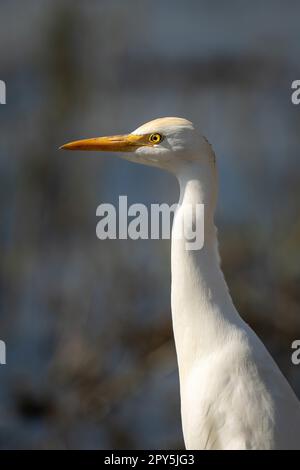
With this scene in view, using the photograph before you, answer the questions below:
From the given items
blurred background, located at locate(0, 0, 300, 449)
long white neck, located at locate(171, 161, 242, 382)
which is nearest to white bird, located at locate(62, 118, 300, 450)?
long white neck, located at locate(171, 161, 242, 382)

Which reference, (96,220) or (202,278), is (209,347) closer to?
(202,278)

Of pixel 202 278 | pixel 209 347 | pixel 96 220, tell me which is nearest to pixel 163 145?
pixel 202 278

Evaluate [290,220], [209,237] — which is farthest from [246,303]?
[209,237]

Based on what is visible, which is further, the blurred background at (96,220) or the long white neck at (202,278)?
the blurred background at (96,220)

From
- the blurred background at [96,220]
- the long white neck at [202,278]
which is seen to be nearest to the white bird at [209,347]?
the long white neck at [202,278]

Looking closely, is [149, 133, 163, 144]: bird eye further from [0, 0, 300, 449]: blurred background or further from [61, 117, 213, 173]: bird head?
[0, 0, 300, 449]: blurred background

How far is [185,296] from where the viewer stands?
7.59 ft

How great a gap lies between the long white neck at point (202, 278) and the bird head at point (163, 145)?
3cm

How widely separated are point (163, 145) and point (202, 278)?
28 centimetres


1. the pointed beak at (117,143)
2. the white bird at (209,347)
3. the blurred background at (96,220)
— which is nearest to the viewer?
the white bird at (209,347)

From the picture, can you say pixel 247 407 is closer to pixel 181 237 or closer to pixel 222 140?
pixel 181 237

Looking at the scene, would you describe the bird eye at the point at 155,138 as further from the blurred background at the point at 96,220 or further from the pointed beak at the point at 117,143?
the blurred background at the point at 96,220

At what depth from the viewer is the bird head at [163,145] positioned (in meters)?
2.25

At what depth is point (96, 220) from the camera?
482cm
